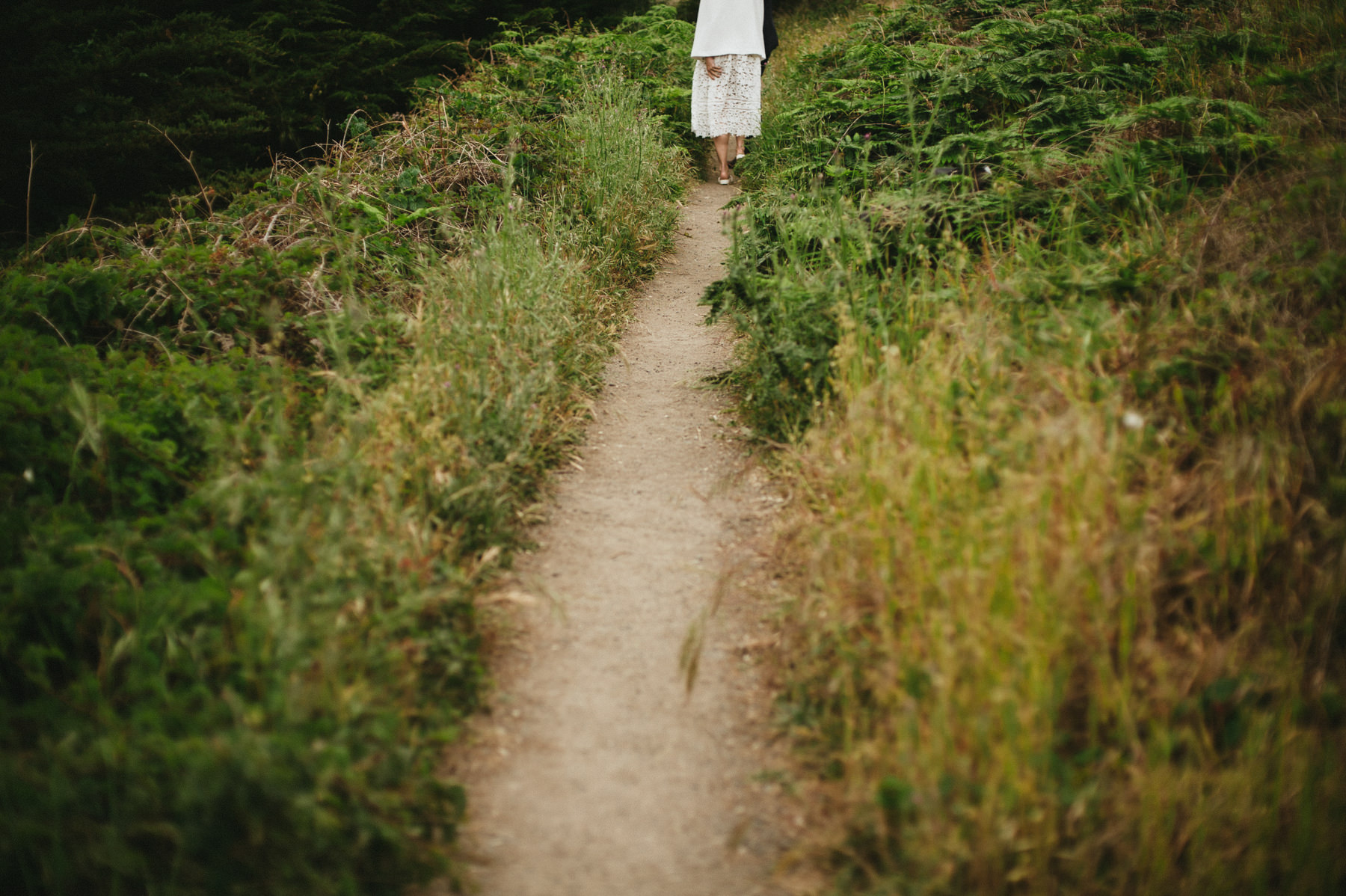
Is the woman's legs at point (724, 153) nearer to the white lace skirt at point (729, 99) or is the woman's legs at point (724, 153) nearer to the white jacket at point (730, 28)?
the white lace skirt at point (729, 99)

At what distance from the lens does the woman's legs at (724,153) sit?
871 centimetres

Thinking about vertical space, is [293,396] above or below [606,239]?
below

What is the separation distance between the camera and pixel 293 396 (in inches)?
150

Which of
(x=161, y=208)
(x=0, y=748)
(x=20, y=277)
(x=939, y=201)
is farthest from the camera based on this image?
(x=161, y=208)

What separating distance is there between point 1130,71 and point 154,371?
6266mm

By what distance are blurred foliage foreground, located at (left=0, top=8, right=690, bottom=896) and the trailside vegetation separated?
3612 mm

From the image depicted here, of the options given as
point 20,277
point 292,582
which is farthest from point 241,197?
point 292,582

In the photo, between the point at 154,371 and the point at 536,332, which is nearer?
the point at 154,371

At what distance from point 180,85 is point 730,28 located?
23.6 feet

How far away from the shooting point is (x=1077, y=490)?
260cm

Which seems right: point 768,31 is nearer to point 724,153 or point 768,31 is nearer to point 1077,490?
point 724,153

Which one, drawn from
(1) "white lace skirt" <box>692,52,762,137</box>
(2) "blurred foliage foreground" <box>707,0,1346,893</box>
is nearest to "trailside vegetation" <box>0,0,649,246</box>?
(1) "white lace skirt" <box>692,52,762,137</box>

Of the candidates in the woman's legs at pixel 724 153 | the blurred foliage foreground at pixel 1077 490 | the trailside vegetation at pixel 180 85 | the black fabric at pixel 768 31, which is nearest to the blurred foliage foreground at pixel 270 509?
the blurred foliage foreground at pixel 1077 490

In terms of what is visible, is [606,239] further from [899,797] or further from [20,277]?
[899,797]
